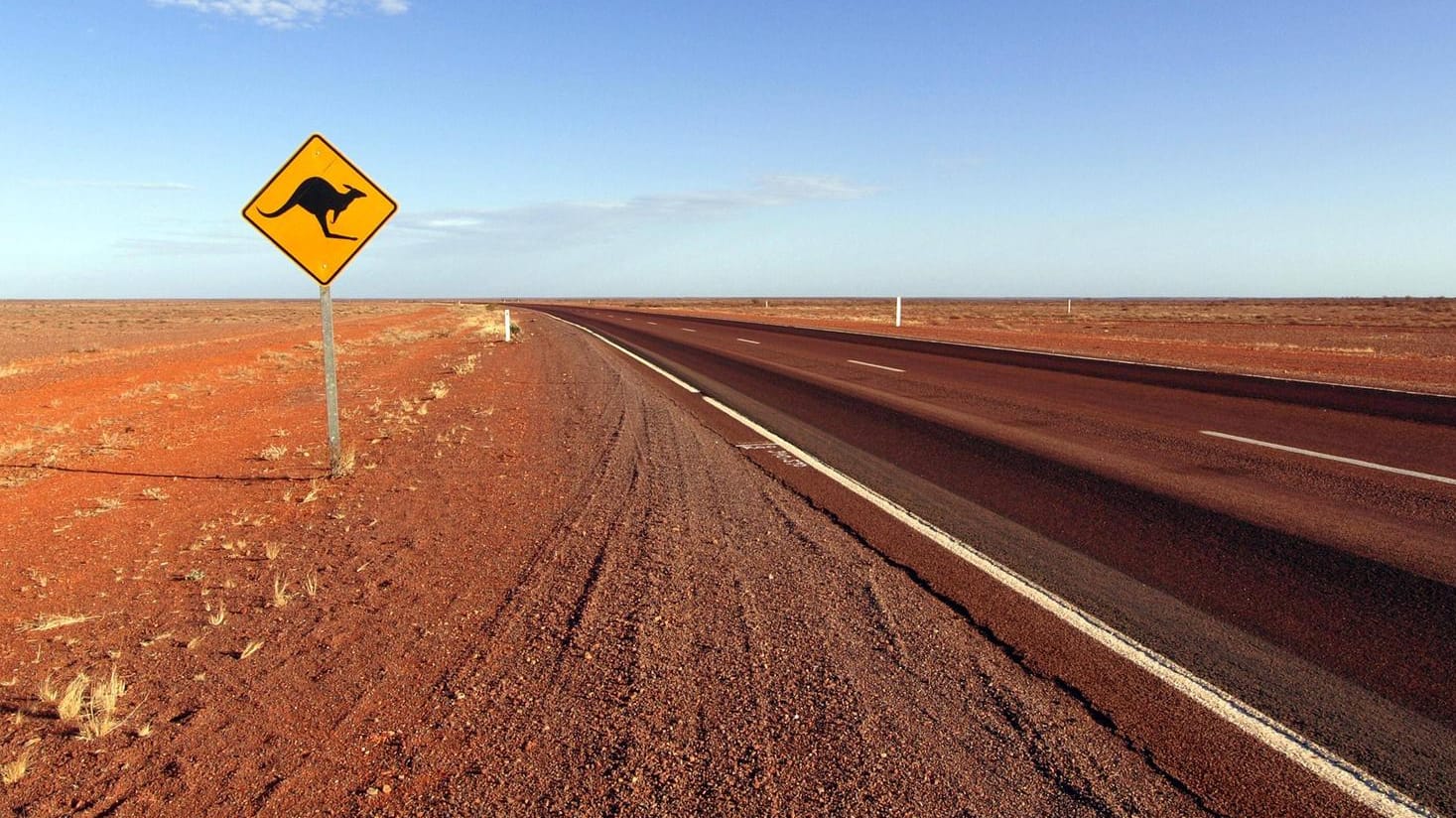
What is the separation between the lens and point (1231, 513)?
6.07 m

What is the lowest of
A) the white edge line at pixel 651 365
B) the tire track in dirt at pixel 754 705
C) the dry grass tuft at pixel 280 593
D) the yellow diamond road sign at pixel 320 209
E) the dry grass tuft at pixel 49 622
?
the dry grass tuft at pixel 49 622

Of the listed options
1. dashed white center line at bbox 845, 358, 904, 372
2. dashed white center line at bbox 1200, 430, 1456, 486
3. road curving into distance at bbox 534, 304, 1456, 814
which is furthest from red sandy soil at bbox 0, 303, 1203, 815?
dashed white center line at bbox 845, 358, 904, 372

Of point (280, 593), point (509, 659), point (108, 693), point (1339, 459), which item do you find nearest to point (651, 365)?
point (1339, 459)

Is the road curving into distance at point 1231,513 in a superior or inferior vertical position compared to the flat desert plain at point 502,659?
superior

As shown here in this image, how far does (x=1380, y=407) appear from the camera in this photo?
11.0 m

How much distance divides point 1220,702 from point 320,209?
7.24 m

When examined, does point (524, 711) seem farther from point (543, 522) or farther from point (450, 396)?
point (450, 396)

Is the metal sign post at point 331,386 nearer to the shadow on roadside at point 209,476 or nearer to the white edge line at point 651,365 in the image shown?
the shadow on roadside at point 209,476

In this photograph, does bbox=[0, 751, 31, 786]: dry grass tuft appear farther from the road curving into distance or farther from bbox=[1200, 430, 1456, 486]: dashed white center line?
bbox=[1200, 430, 1456, 486]: dashed white center line

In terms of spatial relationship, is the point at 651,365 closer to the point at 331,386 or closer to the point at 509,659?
the point at 331,386

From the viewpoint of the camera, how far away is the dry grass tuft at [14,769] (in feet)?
9.43

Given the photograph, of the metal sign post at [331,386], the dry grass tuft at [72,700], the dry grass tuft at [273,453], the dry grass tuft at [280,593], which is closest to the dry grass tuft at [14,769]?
the dry grass tuft at [72,700]

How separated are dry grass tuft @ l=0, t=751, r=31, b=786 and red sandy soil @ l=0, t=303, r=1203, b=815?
0.01m

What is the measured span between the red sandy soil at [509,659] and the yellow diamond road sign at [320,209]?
6.78ft
